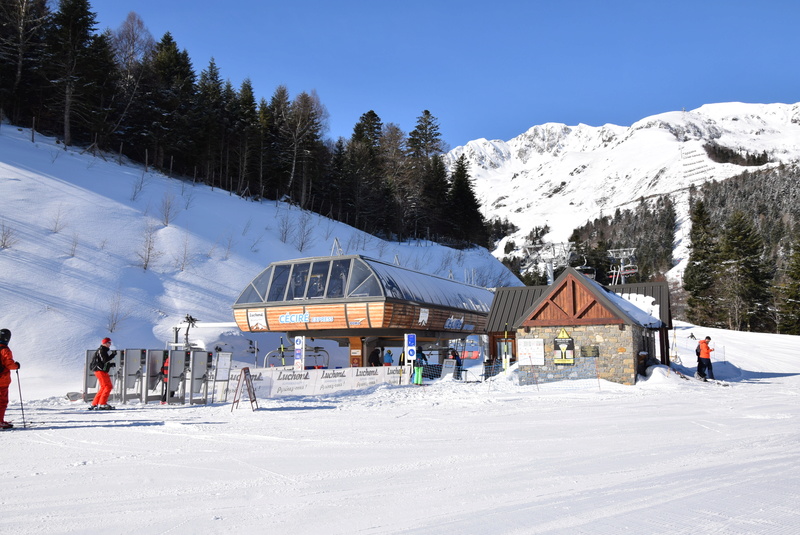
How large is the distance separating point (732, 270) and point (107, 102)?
60.9 meters

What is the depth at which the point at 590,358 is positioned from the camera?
21.0m

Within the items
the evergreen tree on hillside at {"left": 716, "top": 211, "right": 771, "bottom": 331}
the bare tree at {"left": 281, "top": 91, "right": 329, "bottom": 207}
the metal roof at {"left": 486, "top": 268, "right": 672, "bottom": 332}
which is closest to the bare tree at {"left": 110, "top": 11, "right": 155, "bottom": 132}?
the bare tree at {"left": 281, "top": 91, "right": 329, "bottom": 207}

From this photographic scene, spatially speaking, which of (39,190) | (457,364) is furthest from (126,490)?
(39,190)

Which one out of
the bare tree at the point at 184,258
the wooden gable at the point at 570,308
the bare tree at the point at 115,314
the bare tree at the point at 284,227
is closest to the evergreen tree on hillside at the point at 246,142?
the bare tree at the point at 284,227

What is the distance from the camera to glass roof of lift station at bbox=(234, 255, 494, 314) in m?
24.5

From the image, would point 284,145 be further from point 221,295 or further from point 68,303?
point 68,303

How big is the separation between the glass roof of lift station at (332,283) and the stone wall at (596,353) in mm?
6393

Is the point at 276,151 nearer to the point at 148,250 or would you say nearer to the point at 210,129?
the point at 210,129

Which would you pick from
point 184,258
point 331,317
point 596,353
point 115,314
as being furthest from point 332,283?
point 184,258

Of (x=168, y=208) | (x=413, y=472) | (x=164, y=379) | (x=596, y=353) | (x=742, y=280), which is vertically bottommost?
(x=413, y=472)

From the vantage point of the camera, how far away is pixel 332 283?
2534 centimetres

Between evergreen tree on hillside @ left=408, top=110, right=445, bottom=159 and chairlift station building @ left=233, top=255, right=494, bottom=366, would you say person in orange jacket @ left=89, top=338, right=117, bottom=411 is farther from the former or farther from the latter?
evergreen tree on hillside @ left=408, top=110, right=445, bottom=159

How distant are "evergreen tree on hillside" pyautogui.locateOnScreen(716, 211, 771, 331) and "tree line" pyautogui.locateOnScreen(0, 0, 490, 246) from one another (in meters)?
26.7

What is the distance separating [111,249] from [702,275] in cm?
5941
